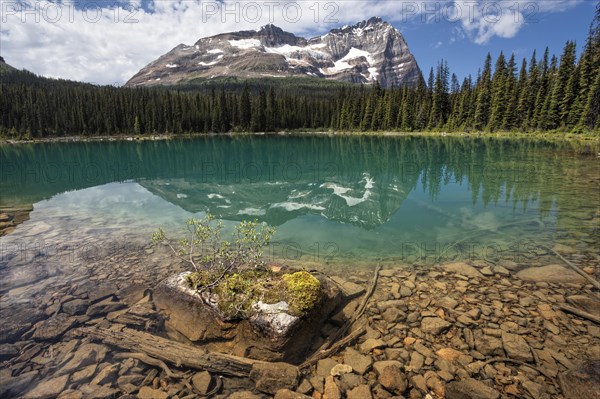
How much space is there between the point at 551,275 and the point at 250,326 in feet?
34.8

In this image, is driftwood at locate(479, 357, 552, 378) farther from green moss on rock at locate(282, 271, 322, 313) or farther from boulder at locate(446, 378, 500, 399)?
green moss on rock at locate(282, 271, 322, 313)

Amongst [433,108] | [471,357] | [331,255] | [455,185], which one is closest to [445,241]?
[331,255]

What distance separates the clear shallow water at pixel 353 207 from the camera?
50.5ft

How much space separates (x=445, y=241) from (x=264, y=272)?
1027cm

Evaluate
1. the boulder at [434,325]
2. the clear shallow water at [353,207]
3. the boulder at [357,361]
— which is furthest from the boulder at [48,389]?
the clear shallow water at [353,207]

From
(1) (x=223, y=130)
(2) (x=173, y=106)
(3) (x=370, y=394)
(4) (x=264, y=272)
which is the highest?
(2) (x=173, y=106)

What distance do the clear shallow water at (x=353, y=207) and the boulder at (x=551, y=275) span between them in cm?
133

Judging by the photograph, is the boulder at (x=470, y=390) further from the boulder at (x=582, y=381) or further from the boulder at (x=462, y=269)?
the boulder at (x=462, y=269)

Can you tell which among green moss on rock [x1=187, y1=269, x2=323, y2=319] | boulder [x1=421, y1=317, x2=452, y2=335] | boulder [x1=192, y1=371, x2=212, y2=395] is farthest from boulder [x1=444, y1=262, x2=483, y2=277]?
boulder [x1=192, y1=371, x2=212, y2=395]

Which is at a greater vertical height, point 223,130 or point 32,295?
point 223,130

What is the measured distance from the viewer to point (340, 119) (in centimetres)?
13938

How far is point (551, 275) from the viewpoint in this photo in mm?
11172

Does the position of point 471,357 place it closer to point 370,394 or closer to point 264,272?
point 370,394

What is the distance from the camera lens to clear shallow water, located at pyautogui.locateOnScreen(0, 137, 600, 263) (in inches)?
606
